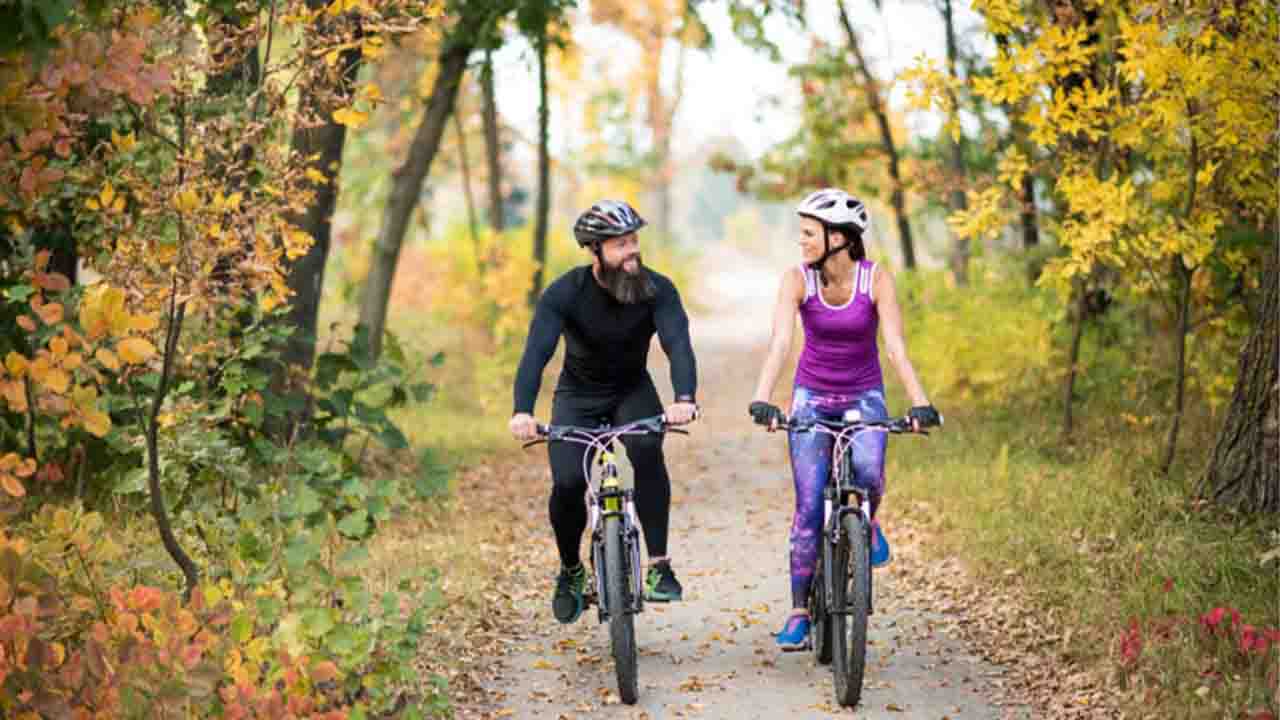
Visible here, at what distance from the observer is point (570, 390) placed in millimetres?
7164

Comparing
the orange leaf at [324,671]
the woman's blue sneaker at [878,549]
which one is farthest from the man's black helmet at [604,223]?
the orange leaf at [324,671]

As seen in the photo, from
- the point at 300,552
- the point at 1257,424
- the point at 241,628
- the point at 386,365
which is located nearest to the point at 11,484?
the point at 241,628

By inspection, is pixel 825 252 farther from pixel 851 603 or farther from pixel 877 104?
pixel 877 104

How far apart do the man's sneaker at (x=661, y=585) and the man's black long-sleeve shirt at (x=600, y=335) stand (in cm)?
85

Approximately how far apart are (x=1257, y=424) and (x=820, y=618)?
3054 millimetres

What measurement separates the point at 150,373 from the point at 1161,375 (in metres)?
7.27

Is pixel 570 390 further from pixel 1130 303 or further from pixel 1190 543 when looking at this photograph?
pixel 1130 303

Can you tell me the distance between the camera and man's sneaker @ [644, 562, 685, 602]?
7.15m

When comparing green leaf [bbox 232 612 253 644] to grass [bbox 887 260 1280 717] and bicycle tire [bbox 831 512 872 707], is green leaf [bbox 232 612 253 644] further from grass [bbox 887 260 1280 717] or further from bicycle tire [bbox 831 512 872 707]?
grass [bbox 887 260 1280 717]

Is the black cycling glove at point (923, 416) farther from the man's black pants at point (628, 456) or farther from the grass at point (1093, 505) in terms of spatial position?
the grass at point (1093, 505)

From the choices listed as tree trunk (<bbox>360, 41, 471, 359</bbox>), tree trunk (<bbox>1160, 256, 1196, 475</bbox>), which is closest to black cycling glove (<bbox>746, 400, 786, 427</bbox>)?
tree trunk (<bbox>1160, 256, 1196, 475</bbox>)

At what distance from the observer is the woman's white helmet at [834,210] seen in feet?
22.1

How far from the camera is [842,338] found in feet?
22.6

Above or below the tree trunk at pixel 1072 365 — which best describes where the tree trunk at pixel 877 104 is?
above
